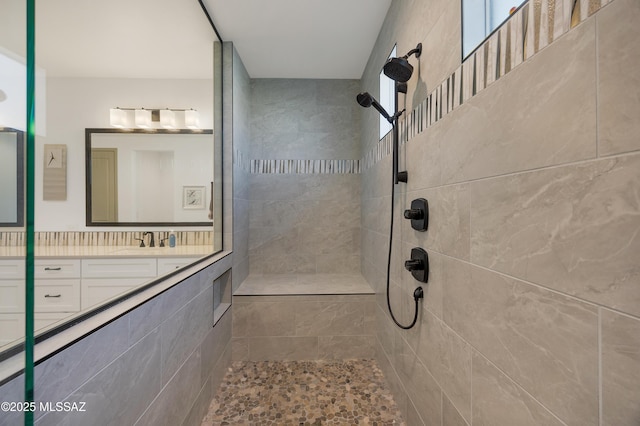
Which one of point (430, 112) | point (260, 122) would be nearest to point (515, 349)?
point (430, 112)

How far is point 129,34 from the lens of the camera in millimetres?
1604

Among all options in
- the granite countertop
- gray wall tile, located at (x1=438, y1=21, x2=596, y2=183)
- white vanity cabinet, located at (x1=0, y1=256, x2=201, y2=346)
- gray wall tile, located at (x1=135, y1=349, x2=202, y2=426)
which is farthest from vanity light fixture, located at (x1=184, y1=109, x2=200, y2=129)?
gray wall tile, located at (x1=438, y1=21, x2=596, y2=183)

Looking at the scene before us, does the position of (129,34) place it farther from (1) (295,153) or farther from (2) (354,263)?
(2) (354,263)

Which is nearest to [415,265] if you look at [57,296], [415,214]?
[415,214]

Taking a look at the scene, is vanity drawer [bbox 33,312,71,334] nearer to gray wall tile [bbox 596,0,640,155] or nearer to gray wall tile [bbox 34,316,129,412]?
gray wall tile [bbox 34,316,129,412]

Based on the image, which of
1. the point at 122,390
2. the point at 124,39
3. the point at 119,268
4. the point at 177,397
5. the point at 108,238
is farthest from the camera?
the point at 108,238

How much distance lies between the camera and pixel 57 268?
113 cm

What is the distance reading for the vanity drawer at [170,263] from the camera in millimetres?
1417

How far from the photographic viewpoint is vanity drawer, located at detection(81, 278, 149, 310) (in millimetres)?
966

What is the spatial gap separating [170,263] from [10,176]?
1.09 meters

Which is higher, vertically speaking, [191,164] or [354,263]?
[191,164]

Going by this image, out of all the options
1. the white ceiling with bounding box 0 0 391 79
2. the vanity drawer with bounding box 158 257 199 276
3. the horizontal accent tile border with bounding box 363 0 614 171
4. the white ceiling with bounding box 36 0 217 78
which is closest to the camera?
the horizontal accent tile border with bounding box 363 0 614 171

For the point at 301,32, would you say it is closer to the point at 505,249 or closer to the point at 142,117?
the point at 142,117

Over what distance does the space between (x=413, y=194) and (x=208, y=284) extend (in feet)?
4.38
